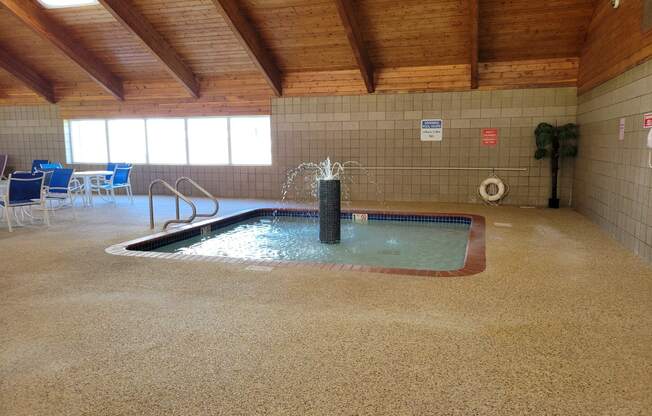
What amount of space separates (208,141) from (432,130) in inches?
172

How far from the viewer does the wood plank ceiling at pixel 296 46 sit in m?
6.34

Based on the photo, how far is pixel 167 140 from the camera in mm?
9414

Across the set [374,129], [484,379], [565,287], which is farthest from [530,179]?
[484,379]

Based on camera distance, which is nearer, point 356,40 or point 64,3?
point 356,40

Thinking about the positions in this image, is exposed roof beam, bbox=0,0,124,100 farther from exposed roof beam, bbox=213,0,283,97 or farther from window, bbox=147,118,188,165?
exposed roof beam, bbox=213,0,283,97

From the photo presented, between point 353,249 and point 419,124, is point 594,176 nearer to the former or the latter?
point 419,124

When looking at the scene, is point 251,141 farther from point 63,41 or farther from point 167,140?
point 63,41

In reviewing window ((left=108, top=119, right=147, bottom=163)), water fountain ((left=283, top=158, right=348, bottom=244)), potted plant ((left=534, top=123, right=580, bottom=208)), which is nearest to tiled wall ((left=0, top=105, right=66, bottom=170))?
window ((left=108, top=119, right=147, bottom=163))

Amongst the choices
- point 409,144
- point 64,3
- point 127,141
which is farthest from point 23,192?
point 409,144

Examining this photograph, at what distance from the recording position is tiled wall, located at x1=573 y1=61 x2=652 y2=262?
4133 millimetres

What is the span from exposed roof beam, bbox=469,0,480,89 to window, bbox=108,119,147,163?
6.51m

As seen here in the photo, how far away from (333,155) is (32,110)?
6.79m

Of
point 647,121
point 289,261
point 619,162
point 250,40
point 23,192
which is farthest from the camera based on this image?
point 250,40

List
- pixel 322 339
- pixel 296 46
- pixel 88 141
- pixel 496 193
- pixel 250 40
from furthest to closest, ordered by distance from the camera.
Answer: pixel 88 141 → pixel 496 193 → pixel 296 46 → pixel 250 40 → pixel 322 339
